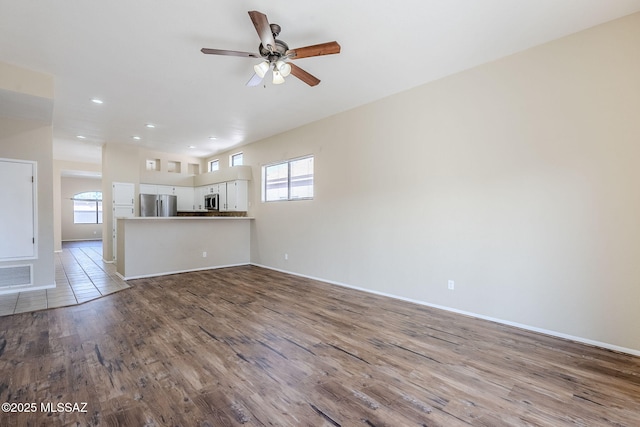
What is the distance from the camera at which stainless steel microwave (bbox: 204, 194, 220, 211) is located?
7734 millimetres

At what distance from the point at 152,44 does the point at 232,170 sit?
165 inches

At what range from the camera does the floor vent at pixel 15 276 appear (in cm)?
432

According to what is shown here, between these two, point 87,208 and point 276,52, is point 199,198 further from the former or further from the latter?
point 87,208

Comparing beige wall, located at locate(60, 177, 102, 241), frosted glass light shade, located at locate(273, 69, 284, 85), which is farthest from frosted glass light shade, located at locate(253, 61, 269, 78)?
beige wall, located at locate(60, 177, 102, 241)

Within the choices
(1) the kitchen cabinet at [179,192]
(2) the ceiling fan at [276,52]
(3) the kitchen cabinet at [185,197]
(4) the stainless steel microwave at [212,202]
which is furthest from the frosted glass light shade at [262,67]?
(3) the kitchen cabinet at [185,197]

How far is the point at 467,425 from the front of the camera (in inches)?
66.2

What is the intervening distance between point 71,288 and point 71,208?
32.9 feet

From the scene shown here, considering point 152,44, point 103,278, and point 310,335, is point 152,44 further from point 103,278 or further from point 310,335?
point 103,278

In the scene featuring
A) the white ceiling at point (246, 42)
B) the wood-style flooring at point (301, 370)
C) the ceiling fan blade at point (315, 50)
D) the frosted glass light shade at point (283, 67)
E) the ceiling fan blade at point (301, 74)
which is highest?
the white ceiling at point (246, 42)

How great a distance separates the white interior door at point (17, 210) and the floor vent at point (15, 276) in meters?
0.16

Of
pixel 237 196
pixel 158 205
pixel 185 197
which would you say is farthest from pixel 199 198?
pixel 237 196

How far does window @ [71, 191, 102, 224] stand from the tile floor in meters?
6.78

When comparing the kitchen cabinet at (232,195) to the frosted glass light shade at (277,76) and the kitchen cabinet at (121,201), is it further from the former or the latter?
the frosted glass light shade at (277,76)

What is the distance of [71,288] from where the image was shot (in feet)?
15.4
